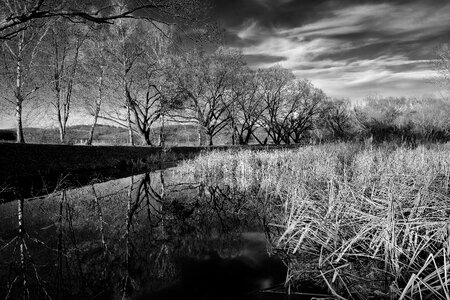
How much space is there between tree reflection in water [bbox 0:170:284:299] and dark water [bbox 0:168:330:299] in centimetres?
1

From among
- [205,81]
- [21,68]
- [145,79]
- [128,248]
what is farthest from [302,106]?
[128,248]

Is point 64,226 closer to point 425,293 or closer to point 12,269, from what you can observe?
point 12,269

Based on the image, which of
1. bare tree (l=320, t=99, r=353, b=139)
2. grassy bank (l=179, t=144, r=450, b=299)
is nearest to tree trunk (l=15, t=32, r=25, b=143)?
grassy bank (l=179, t=144, r=450, b=299)

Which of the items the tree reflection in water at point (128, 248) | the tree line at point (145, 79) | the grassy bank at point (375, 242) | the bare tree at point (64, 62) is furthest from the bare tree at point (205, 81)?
the grassy bank at point (375, 242)

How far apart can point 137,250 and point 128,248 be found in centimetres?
19

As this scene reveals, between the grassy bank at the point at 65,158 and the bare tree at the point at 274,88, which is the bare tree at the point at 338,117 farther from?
the grassy bank at the point at 65,158

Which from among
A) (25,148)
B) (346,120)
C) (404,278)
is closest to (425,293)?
(404,278)

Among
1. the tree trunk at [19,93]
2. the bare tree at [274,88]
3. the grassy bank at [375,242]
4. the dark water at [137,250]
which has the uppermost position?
the bare tree at [274,88]

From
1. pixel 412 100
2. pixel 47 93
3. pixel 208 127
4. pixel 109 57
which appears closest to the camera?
pixel 47 93

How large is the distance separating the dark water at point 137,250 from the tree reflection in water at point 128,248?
0.01m

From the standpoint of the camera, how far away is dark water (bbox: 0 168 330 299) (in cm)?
375

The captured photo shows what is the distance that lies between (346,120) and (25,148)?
57205mm

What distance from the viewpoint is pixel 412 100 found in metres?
58.1

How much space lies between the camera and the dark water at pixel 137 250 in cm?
375
